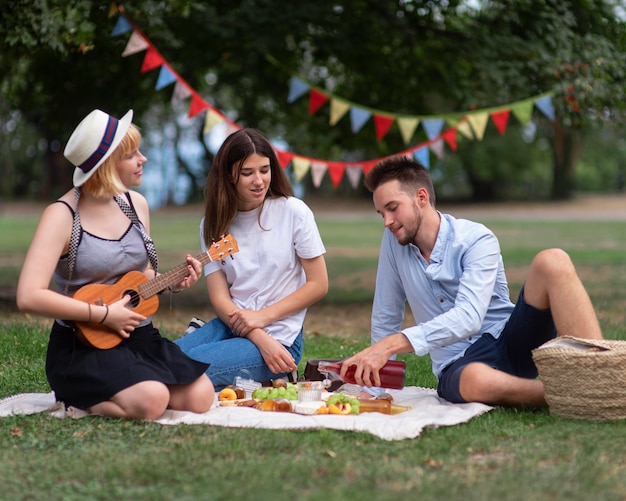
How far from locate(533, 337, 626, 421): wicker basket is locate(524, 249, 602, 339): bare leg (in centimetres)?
12

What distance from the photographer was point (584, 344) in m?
4.14

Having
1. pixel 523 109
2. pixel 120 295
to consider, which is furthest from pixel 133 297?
pixel 523 109

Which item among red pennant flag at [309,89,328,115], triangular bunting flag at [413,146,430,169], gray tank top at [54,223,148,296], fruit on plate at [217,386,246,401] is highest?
red pennant flag at [309,89,328,115]

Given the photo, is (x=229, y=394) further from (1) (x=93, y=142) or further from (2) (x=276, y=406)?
(1) (x=93, y=142)

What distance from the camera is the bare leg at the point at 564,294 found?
13.9 ft

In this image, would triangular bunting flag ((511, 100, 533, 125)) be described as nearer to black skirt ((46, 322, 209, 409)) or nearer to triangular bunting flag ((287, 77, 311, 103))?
triangular bunting flag ((287, 77, 311, 103))

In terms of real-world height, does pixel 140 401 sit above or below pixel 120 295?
below

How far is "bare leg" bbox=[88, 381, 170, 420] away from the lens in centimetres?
415

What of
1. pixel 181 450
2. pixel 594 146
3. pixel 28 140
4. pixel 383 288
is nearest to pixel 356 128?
pixel 383 288

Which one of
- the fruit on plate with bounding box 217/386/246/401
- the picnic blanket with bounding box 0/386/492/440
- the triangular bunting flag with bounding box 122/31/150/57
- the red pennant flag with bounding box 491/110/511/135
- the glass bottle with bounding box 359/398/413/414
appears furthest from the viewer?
the red pennant flag with bounding box 491/110/511/135

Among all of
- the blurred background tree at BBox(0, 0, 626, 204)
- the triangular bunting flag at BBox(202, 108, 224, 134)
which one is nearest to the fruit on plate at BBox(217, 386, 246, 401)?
the blurred background tree at BBox(0, 0, 626, 204)

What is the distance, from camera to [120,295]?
14.0 ft

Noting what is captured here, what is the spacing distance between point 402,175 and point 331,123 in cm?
489

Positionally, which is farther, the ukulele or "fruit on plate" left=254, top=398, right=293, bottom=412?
"fruit on plate" left=254, top=398, right=293, bottom=412
